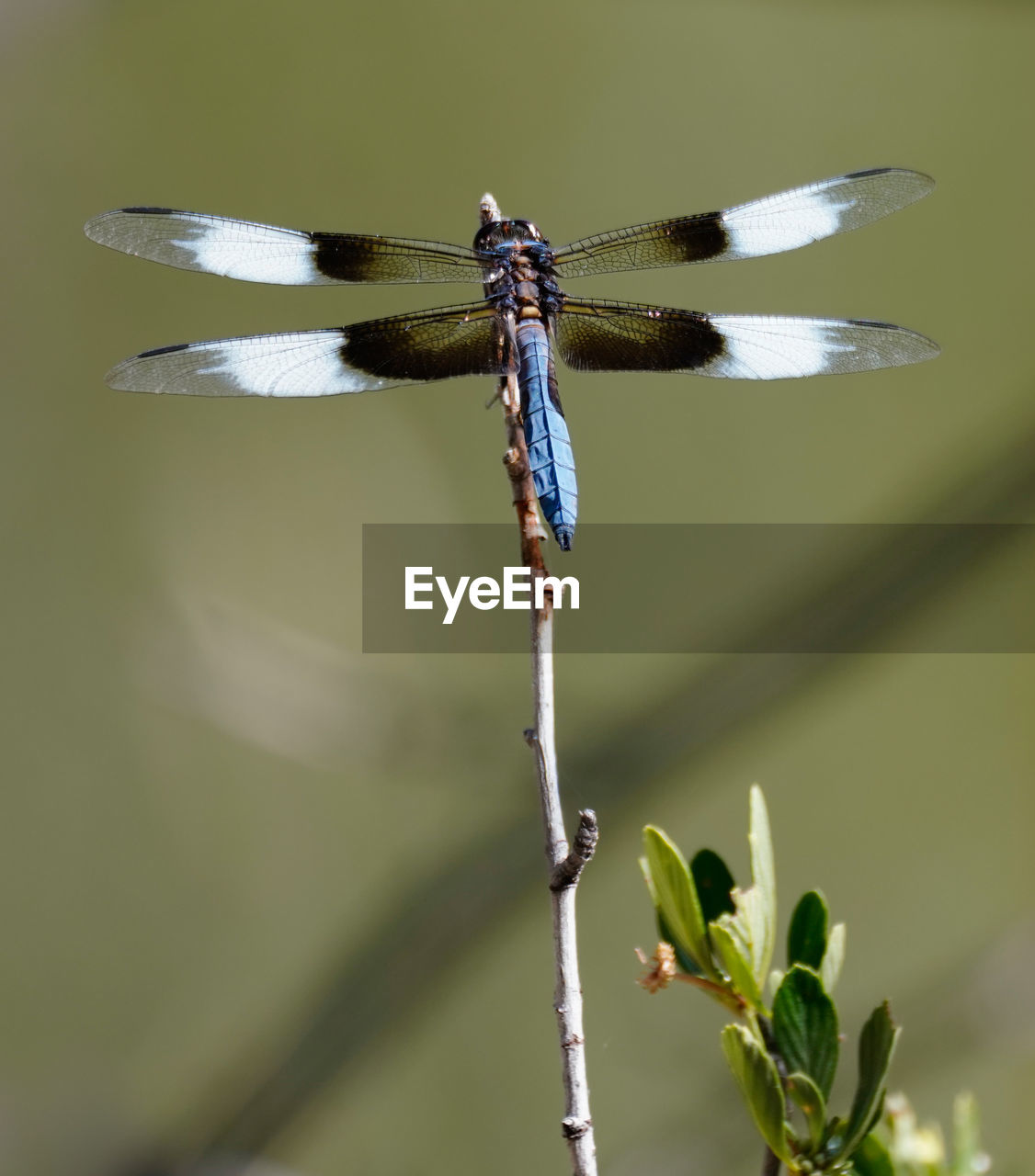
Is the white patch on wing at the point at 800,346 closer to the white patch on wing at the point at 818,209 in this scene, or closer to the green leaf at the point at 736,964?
the white patch on wing at the point at 818,209

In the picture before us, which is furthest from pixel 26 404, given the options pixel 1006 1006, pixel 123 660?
pixel 1006 1006

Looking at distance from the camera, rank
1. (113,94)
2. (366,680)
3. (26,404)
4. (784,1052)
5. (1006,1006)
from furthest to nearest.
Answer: (113,94)
(26,404)
(366,680)
(1006,1006)
(784,1052)

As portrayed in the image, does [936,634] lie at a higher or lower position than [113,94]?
lower

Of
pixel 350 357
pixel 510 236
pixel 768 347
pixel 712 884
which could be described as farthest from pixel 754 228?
pixel 712 884

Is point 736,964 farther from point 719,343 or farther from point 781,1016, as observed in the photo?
point 719,343

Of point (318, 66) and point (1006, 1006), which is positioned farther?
point (318, 66)

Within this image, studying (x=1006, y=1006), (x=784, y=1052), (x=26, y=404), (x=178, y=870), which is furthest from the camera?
(x=26, y=404)

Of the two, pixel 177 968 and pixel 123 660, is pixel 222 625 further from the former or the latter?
pixel 177 968

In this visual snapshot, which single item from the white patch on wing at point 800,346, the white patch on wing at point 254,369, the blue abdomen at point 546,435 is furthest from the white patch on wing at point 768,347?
the white patch on wing at point 254,369
